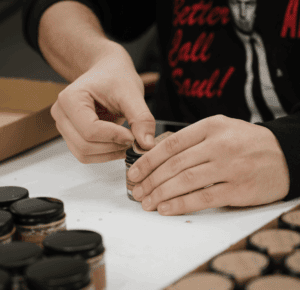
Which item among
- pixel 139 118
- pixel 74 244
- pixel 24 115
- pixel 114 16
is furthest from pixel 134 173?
pixel 114 16

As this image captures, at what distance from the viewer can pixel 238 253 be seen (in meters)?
0.60

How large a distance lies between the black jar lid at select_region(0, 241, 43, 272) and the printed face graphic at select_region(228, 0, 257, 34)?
0.97m

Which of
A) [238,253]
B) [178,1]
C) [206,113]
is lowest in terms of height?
[206,113]

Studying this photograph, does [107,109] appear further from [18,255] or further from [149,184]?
[18,255]

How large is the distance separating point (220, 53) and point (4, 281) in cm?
107

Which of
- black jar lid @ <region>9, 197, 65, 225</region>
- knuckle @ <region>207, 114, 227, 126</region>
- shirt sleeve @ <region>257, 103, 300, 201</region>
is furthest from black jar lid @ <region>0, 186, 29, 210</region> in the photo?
shirt sleeve @ <region>257, 103, 300, 201</region>

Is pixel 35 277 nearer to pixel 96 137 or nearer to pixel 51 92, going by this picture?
pixel 96 137

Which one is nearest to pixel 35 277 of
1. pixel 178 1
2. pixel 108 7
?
pixel 178 1

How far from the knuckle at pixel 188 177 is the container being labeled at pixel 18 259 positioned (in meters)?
0.39

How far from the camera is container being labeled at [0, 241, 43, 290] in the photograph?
0.50 metres

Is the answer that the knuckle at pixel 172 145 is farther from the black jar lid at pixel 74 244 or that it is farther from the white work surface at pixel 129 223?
the black jar lid at pixel 74 244

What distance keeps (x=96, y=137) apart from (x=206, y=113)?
0.59 meters

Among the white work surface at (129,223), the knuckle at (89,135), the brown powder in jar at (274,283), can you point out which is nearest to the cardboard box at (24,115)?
the white work surface at (129,223)

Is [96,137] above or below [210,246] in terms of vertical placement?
above
